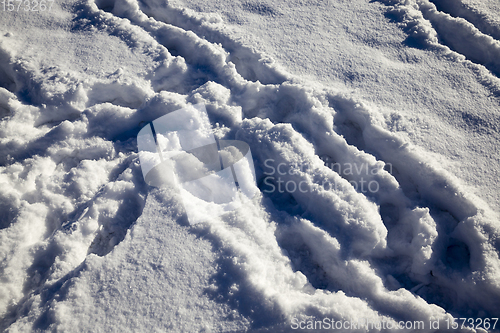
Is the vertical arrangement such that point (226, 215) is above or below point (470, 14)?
below

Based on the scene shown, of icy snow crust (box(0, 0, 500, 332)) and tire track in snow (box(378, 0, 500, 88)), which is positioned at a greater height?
tire track in snow (box(378, 0, 500, 88))

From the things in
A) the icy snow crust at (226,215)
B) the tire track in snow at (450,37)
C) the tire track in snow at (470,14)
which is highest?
the tire track in snow at (470,14)

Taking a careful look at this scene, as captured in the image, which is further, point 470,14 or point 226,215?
point 470,14

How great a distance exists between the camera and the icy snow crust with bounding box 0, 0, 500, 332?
1.24 m

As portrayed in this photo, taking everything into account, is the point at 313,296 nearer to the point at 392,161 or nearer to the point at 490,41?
the point at 392,161

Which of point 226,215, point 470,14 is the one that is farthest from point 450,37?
point 226,215

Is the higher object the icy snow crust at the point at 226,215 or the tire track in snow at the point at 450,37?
the tire track in snow at the point at 450,37

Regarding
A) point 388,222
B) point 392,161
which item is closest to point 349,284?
point 388,222

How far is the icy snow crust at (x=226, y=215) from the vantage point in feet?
4.07

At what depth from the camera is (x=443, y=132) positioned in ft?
5.39

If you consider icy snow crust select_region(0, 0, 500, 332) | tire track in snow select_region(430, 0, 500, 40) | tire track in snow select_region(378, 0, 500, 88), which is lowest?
icy snow crust select_region(0, 0, 500, 332)

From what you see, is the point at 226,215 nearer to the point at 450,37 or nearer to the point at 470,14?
the point at 450,37

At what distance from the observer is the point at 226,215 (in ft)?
4.76

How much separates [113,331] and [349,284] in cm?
96
